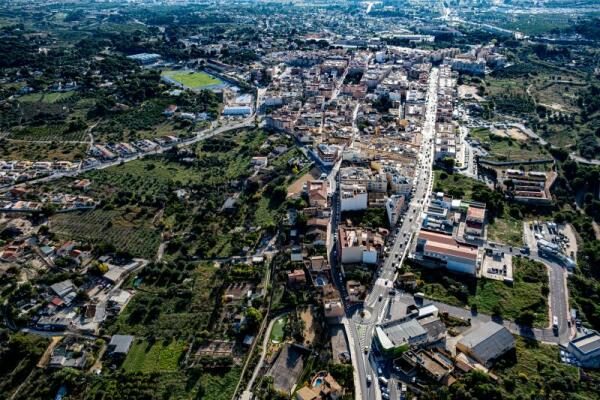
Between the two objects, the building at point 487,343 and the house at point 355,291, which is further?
the house at point 355,291

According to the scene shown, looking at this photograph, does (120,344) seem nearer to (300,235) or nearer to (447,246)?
(300,235)

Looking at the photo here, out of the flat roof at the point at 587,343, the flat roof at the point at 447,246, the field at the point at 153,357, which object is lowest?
the field at the point at 153,357

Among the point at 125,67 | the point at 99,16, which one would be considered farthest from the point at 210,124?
the point at 99,16

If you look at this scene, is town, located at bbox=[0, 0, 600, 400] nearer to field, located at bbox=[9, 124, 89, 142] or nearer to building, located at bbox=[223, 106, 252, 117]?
field, located at bbox=[9, 124, 89, 142]

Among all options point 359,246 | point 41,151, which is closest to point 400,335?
point 359,246

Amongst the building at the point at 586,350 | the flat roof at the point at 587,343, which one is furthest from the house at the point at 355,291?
the flat roof at the point at 587,343

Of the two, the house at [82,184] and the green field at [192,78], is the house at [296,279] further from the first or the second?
the green field at [192,78]
